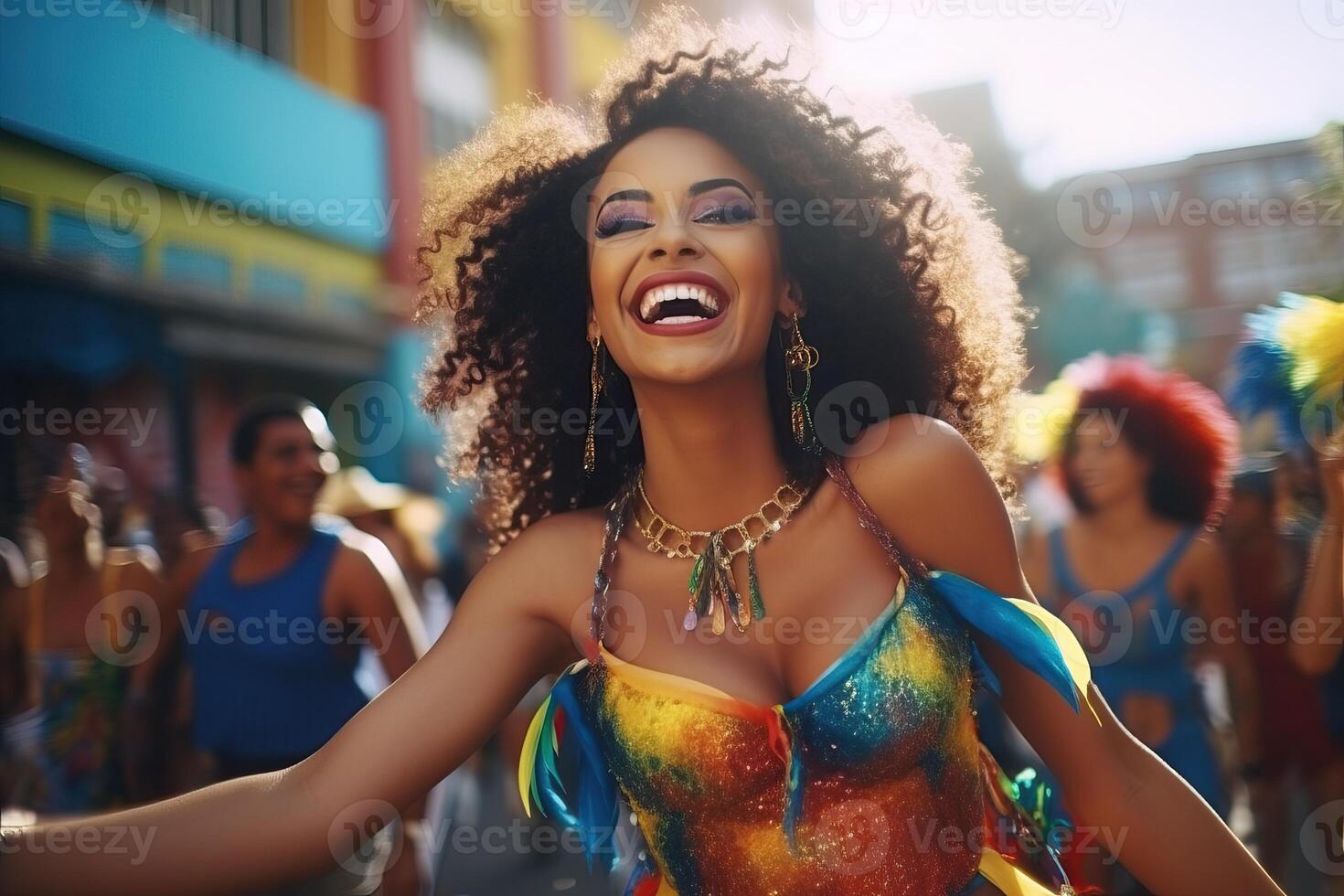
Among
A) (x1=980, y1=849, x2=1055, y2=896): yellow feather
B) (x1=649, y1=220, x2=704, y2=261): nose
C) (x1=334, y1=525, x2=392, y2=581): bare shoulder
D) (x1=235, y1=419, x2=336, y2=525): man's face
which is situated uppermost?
(x1=649, y1=220, x2=704, y2=261): nose

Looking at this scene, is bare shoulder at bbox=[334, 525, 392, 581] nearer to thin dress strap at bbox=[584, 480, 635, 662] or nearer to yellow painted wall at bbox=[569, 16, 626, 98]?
thin dress strap at bbox=[584, 480, 635, 662]

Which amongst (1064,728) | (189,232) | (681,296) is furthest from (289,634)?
(189,232)

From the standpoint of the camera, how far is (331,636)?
147 inches

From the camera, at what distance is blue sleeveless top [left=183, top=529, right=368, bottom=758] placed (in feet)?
12.0

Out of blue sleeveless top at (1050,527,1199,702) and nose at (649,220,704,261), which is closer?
nose at (649,220,704,261)

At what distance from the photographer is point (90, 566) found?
4.43 metres

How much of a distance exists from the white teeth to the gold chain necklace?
32cm

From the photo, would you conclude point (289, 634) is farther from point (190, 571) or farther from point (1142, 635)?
point (1142, 635)

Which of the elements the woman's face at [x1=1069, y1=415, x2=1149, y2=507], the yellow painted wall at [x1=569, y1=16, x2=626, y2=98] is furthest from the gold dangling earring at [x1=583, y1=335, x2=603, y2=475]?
the yellow painted wall at [x1=569, y1=16, x2=626, y2=98]

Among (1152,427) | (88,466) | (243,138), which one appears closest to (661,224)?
(1152,427)

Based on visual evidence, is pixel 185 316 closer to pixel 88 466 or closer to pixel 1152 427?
pixel 88 466

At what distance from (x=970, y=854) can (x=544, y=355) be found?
1.21 meters

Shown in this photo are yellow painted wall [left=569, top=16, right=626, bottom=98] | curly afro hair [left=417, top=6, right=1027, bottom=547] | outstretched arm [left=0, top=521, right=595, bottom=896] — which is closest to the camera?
outstretched arm [left=0, top=521, right=595, bottom=896]

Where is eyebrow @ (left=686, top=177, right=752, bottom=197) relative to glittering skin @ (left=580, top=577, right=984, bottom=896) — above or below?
above
